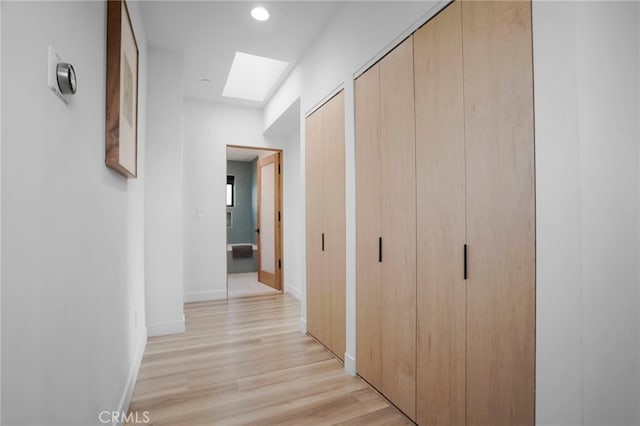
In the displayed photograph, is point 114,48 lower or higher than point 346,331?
higher

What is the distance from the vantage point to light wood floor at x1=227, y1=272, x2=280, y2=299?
Result: 4.79 metres

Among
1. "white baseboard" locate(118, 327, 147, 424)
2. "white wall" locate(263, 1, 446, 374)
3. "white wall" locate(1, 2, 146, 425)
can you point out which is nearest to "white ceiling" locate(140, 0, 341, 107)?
"white wall" locate(263, 1, 446, 374)

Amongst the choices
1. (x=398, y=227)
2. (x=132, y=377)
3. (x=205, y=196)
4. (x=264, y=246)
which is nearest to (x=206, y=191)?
(x=205, y=196)

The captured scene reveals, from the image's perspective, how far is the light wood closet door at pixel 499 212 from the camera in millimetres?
1189

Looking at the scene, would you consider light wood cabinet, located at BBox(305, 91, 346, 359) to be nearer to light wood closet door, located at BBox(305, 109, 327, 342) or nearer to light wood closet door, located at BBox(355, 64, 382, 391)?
light wood closet door, located at BBox(305, 109, 327, 342)

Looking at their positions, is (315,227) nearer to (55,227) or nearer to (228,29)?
(228,29)

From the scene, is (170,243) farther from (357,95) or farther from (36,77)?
(36,77)

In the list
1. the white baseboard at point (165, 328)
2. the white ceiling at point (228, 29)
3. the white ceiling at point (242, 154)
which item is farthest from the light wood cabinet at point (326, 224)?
the white ceiling at point (242, 154)

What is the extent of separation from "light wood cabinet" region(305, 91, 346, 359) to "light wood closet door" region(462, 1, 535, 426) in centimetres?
120

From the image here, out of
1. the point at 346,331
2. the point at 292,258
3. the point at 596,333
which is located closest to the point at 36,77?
the point at 596,333

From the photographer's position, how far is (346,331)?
245cm

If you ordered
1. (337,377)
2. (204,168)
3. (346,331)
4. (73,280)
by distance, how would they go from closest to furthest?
1. (73,280)
2. (337,377)
3. (346,331)
4. (204,168)

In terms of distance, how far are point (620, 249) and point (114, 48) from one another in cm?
224

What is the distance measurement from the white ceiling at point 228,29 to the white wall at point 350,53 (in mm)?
161
